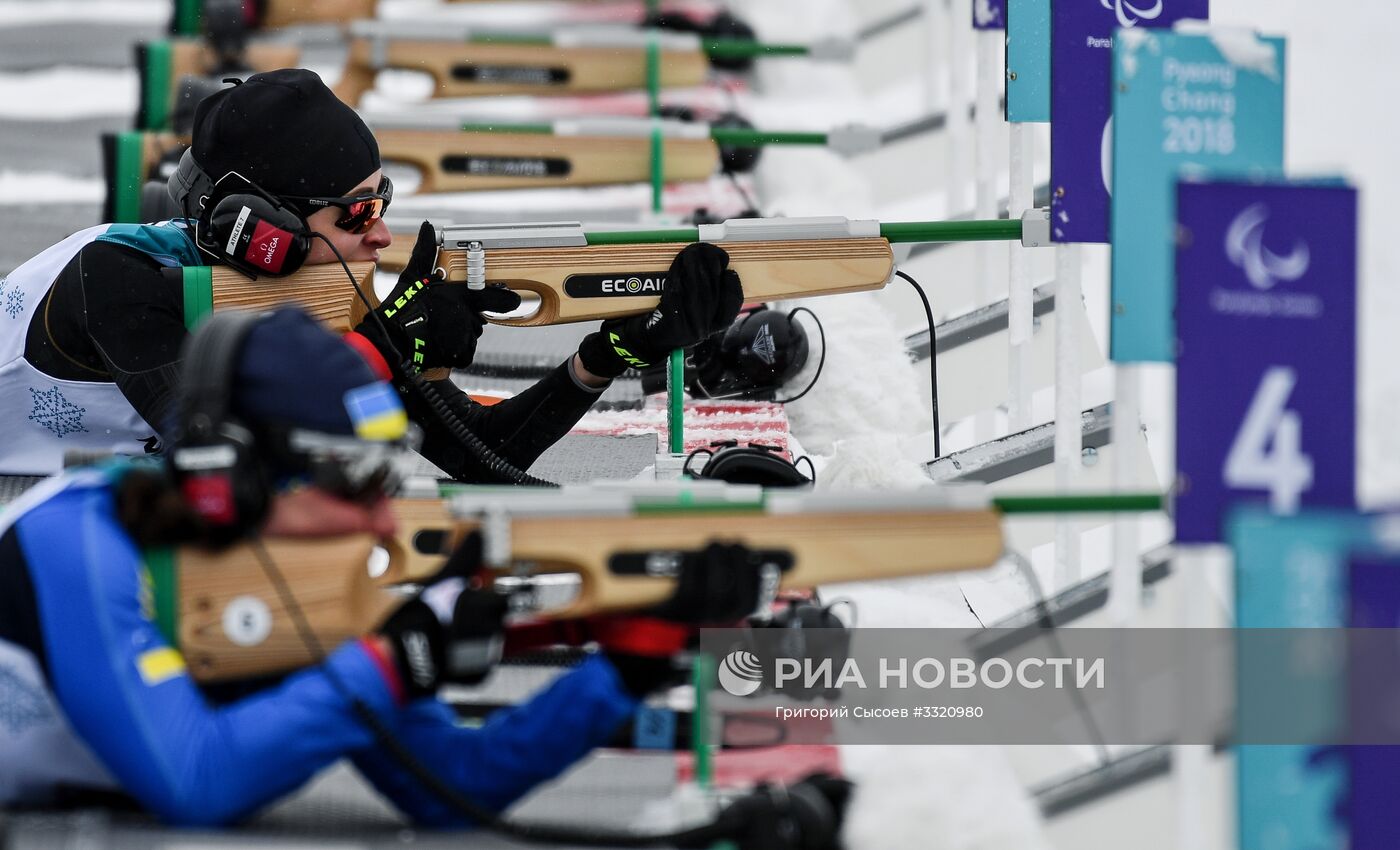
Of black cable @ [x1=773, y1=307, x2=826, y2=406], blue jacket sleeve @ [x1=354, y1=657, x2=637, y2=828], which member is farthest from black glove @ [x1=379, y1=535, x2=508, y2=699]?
black cable @ [x1=773, y1=307, x2=826, y2=406]

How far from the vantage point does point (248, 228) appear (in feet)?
11.5

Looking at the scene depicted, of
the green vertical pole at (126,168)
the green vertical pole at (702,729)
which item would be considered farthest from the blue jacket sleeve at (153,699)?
the green vertical pole at (126,168)

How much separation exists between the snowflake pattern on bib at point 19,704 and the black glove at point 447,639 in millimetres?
449

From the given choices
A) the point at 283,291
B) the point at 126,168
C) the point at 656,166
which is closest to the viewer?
the point at 283,291

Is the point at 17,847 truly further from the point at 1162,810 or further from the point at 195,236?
the point at 1162,810

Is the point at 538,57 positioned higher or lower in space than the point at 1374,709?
higher

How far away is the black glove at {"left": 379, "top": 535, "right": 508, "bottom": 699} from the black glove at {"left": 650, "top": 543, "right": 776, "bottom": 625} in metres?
0.21

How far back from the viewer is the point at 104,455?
8.81 ft

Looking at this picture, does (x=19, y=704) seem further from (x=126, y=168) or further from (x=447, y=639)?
(x=126, y=168)

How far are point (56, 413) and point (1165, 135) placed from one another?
7.00 ft

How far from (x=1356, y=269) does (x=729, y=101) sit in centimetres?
561

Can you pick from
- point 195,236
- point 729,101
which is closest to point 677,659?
point 195,236

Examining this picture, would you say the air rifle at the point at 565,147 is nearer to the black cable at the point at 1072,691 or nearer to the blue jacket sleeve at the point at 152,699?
the black cable at the point at 1072,691

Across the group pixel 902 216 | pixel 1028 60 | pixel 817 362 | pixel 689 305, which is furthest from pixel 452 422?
pixel 902 216
